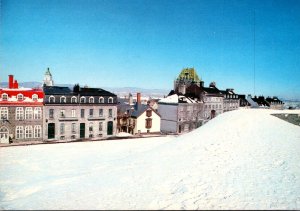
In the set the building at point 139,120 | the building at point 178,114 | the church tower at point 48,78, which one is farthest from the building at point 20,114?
the building at point 178,114

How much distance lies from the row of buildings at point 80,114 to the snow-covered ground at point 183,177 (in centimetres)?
1245

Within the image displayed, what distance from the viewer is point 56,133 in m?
45.8

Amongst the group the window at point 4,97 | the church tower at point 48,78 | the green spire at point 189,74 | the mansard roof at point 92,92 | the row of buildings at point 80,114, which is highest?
the green spire at point 189,74

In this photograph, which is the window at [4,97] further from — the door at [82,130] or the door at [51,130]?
the door at [82,130]

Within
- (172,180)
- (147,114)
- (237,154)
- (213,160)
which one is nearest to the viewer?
(172,180)

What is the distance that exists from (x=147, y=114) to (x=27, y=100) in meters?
24.3

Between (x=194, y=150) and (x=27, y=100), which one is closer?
(x=194, y=150)

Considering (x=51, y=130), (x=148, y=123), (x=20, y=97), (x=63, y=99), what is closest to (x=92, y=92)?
(x=63, y=99)

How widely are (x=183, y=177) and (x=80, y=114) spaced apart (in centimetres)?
3415

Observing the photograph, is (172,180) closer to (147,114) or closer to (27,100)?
(27,100)

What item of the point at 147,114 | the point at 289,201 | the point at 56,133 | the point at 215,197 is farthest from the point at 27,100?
the point at 289,201

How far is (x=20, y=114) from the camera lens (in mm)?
42438

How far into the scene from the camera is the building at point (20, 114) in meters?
41.2

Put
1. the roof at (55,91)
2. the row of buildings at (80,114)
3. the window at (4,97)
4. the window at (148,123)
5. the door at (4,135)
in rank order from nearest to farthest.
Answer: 1. the window at (4,97)
2. the door at (4,135)
3. the row of buildings at (80,114)
4. the roof at (55,91)
5. the window at (148,123)
